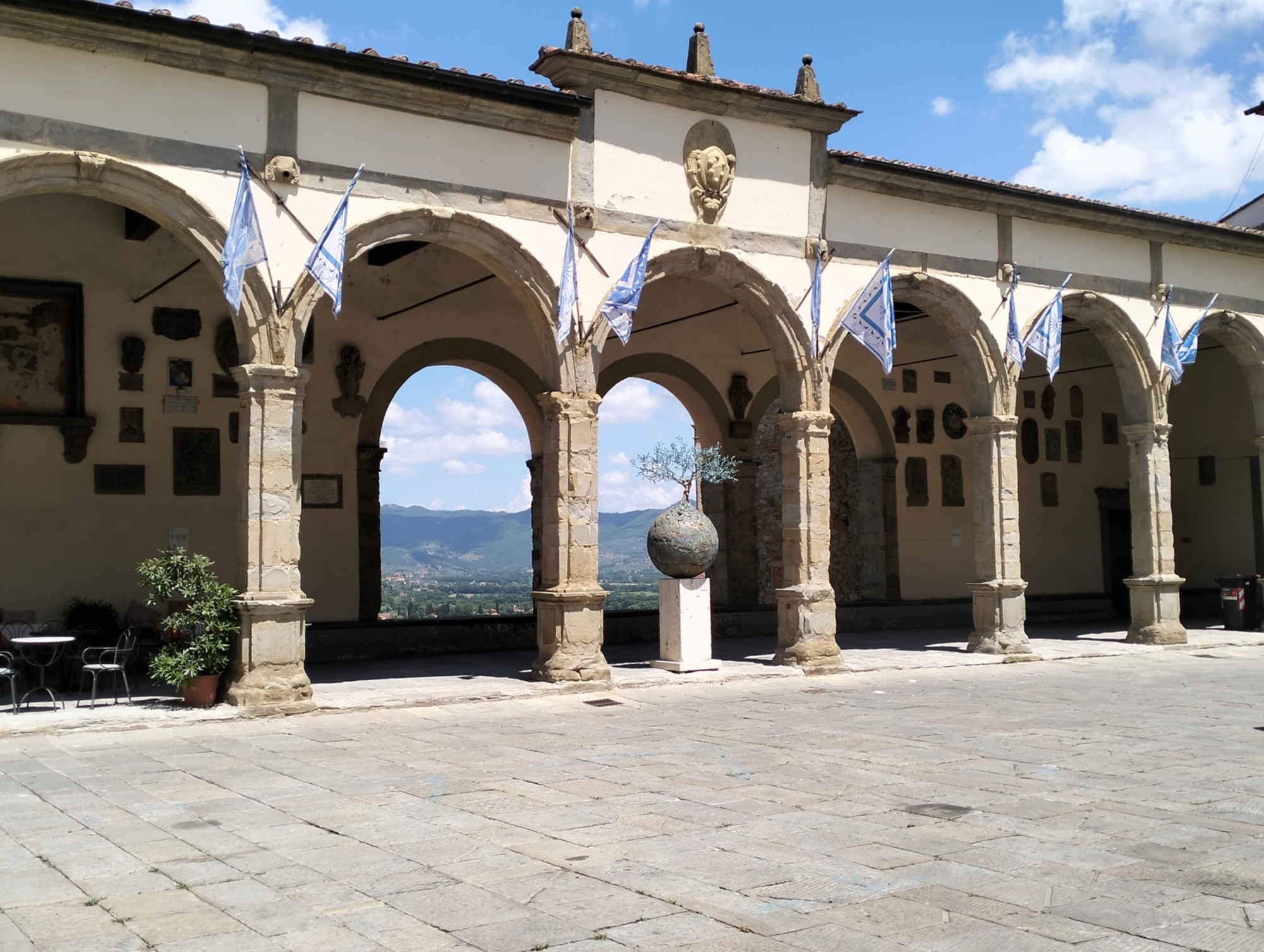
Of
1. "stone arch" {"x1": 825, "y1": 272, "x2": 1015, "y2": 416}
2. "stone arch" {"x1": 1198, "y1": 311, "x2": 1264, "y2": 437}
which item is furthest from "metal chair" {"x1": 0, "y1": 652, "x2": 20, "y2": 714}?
"stone arch" {"x1": 1198, "y1": 311, "x2": 1264, "y2": 437}

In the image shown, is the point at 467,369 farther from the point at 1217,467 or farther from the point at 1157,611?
the point at 1217,467

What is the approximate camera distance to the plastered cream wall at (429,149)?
10383 millimetres

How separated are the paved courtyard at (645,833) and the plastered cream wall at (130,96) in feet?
15.1

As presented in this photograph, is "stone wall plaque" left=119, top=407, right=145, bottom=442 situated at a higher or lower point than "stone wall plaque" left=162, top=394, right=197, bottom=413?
lower

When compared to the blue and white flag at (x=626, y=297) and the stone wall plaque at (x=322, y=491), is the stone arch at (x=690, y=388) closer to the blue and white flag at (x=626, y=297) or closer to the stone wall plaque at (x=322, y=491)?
the stone wall plaque at (x=322, y=491)

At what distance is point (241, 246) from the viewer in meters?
9.52

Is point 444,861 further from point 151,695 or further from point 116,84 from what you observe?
point 116,84

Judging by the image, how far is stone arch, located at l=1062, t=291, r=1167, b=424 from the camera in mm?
15648

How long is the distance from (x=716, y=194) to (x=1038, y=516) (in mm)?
10383

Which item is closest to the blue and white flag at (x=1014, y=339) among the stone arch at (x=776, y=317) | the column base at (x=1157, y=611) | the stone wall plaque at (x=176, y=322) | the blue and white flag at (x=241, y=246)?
the stone arch at (x=776, y=317)

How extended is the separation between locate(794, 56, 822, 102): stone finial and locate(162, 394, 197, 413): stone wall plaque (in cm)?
723

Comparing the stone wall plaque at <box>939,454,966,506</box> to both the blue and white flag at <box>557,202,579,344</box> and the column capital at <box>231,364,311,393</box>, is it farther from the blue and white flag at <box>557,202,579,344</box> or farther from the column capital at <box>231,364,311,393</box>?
the column capital at <box>231,364,311,393</box>

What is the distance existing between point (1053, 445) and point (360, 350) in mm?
11930

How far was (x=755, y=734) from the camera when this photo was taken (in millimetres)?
8531
